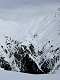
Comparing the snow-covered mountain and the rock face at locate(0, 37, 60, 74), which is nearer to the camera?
the snow-covered mountain

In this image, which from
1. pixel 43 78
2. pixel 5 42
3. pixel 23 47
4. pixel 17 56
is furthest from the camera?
pixel 5 42

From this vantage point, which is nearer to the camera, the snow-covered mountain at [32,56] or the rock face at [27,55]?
the snow-covered mountain at [32,56]

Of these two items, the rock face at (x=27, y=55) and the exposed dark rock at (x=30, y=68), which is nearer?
the exposed dark rock at (x=30, y=68)

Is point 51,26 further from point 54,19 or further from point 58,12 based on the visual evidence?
point 58,12

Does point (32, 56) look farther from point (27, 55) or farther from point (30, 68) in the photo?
point (30, 68)

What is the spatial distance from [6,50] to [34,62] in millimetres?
2228

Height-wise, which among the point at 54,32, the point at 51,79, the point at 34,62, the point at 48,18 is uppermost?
the point at 48,18

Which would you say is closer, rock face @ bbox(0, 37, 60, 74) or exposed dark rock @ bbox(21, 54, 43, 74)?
exposed dark rock @ bbox(21, 54, 43, 74)

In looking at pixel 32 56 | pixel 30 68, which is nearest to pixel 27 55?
pixel 32 56

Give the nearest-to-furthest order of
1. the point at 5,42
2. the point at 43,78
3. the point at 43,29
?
1. the point at 43,78
2. the point at 43,29
3. the point at 5,42

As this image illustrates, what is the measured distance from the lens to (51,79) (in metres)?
2.35

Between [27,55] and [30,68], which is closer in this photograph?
[30,68]

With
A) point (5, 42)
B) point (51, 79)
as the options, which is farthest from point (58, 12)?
point (5, 42)

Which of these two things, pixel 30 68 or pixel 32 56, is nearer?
pixel 30 68
